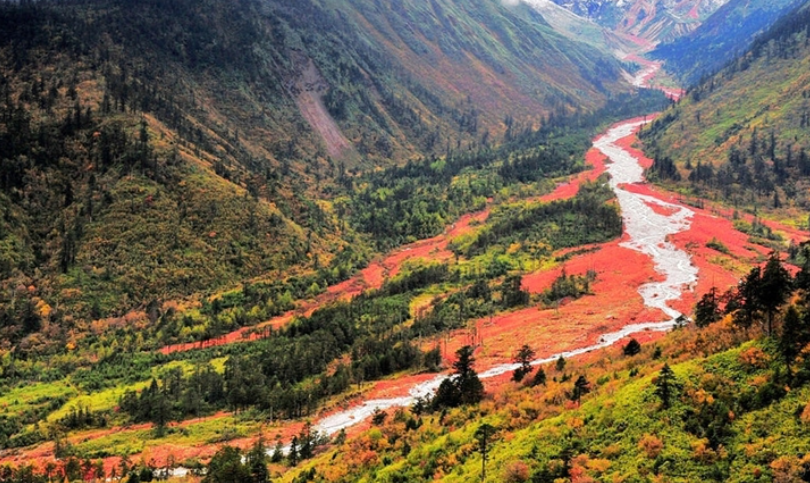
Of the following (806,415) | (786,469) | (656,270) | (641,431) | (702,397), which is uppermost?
(806,415)

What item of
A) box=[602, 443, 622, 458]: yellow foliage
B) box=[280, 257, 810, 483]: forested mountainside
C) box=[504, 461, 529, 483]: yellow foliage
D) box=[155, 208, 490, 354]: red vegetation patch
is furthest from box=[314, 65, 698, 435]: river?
box=[602, 443, 622, 458]: yellow foliage

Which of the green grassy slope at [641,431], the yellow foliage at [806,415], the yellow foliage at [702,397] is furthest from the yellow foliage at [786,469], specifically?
the yellow foliage at [702,397]

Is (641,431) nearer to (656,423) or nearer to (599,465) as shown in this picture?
(656,423)

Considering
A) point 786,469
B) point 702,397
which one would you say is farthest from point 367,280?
point 786,469

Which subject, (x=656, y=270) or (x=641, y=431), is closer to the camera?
(x=641, y=431)

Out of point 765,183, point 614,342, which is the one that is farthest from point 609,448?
point 765,183

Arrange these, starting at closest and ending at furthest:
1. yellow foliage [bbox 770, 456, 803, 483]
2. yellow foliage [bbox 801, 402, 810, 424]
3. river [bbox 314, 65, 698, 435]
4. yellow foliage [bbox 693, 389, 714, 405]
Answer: yellow foliage [bbox 770, 456, 803, 483]
yellow foliage [bbox 801, 402, 810, 424]
yellow foliage [bbox 693, 389, 714, 405]
river [bbox 314, 65, 698, 435]

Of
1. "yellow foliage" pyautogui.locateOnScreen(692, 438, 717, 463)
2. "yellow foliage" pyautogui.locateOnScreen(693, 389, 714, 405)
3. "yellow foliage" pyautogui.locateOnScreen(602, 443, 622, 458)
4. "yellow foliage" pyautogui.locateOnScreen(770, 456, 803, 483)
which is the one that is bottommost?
"yellow foliage" pyautogui.locateOnScreen(602, 443, 622, 458)

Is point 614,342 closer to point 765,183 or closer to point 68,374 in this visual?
point 68,374

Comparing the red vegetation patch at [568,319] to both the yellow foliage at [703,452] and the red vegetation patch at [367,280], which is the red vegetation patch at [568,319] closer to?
the red vegetation patch at [367,280]

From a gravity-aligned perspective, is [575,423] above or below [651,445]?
below

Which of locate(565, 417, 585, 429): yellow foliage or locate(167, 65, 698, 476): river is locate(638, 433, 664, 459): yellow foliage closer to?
locate(565, 417, 585, 429): yellow foliage
